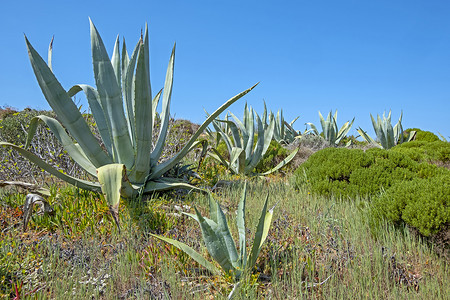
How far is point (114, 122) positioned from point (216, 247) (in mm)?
1845

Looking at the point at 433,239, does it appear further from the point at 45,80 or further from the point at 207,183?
the point at 45,80

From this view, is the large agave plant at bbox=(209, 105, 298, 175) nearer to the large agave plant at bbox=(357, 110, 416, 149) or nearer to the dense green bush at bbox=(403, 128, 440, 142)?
the large agave plant at bbox=(357, 110, 416, 149)

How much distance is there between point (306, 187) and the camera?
16.4ft

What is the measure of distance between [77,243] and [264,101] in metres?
4.81

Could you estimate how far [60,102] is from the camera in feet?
10.4

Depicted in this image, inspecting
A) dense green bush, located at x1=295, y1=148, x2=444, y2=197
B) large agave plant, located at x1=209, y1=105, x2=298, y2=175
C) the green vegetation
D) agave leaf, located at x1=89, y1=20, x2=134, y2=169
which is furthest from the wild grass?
large agave plant, located at x1=209, y1=105, x2=298, y2=175

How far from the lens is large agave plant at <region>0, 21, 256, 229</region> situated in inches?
120

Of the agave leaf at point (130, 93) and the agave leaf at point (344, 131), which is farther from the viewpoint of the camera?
the agave leaf at point (344, 131)

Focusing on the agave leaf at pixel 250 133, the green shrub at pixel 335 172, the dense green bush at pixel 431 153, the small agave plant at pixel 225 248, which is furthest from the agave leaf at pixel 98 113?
the dense green bush at pixel 431 153

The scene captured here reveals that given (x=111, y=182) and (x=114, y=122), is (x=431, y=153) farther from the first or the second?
(x=111, y=182)

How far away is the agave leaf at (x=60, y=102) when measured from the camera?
10.0ft

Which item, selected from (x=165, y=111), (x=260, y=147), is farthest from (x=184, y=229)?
(x=260, y=147)

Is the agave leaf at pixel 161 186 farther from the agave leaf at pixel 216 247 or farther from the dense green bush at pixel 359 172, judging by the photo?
the dense green bush at pixel 359 172

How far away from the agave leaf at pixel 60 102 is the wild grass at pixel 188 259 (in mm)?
655
